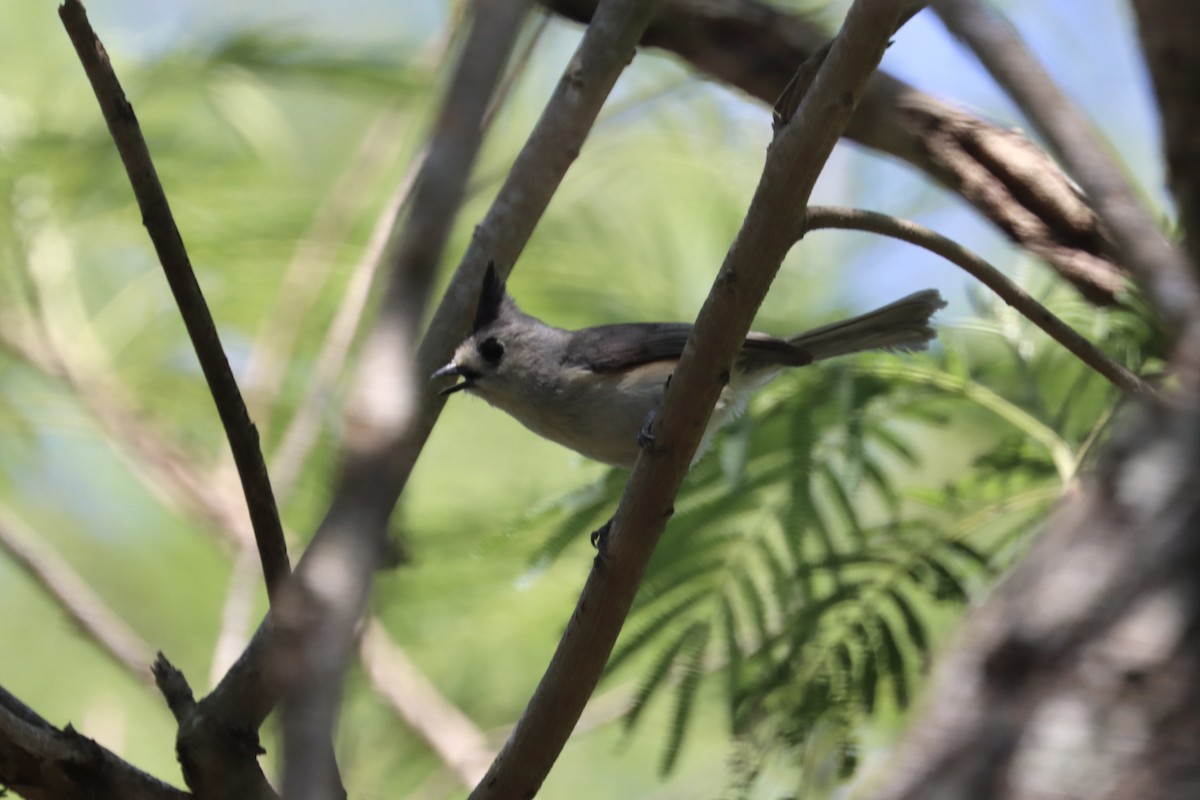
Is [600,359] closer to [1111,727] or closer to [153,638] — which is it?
[1111,727]

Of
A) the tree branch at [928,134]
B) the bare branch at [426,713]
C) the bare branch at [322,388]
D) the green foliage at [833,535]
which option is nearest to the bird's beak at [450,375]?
the bare branch at [322,388]

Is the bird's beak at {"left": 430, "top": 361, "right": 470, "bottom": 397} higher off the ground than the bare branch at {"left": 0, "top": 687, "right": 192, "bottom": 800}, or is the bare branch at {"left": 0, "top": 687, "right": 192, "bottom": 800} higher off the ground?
the bird's beak at {"left": 430, "top": 361, "right": 470, "bottom": 397}

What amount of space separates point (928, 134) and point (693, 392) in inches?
49.6

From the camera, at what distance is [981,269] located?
88.3 inches

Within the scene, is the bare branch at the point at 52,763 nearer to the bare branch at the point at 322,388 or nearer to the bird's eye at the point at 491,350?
the bare branch at the point at 322,388

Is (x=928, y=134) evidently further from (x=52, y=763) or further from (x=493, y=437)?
(x=493, y=437)

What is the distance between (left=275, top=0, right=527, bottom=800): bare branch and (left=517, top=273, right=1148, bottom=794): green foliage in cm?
203

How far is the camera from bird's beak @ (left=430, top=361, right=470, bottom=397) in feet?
9.01

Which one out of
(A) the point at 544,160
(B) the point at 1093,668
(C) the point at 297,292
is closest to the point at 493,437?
(C) the point at 297,292

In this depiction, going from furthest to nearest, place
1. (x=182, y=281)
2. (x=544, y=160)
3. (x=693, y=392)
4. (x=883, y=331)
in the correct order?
1. (x=883, y=331)
2. (x=544, y=160)
3. (x=693, y=392)
4. (x=182, y=281)

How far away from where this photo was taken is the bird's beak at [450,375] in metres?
2.75

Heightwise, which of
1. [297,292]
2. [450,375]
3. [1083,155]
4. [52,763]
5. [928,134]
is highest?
[297,292]

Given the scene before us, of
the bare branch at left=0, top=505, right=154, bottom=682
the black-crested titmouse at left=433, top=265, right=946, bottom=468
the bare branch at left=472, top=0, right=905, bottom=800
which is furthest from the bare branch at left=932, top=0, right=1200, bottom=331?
the bare branch at left=0, top=505, right=154, bottom=682

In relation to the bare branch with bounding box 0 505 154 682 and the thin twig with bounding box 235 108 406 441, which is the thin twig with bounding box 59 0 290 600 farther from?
the thin twig with bounding box 235 108 406 441
